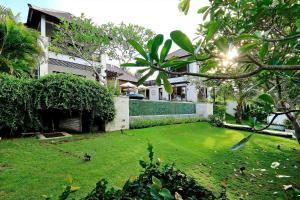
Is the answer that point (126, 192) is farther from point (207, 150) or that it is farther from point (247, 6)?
point (207, 150)

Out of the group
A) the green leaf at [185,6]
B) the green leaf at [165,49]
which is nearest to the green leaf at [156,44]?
the green leaf at [165,49]

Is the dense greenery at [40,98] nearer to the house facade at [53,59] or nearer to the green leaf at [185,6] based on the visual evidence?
A: the house facade at [53,59]

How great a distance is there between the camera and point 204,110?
1744 cm

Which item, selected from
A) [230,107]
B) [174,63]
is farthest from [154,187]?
[230,107]

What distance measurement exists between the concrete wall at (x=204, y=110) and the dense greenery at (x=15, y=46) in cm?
1251

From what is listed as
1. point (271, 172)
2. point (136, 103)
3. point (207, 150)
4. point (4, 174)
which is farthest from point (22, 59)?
point (271, 172)

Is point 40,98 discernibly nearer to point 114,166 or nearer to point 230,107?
point 114,166

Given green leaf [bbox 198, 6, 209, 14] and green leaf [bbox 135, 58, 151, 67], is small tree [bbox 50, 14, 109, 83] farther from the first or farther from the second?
green leaf [bbox 135, 58, 151, 67]

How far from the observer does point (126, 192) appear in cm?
167

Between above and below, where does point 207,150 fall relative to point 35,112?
below

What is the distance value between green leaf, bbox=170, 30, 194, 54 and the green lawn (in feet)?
10.4

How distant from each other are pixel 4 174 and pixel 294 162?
7511mm

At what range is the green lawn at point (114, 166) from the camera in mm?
3693

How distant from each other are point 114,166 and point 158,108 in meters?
10.0
